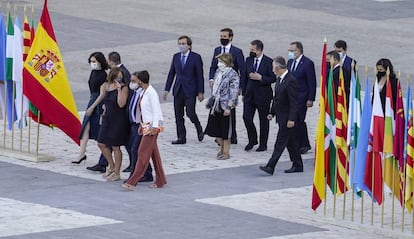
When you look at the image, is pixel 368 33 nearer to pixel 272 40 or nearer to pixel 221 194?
pixel 272 40

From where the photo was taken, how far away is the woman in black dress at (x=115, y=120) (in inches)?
786

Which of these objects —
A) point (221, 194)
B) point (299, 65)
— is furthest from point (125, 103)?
point (299, 65)

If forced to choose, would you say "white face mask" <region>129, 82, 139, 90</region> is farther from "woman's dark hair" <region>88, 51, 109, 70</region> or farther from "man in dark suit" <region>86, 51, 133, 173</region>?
"woman's dark hair" <region>88, 51, 109, 70</region>

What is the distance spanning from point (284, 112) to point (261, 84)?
5.53 ft

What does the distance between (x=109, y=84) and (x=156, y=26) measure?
13.3 metres

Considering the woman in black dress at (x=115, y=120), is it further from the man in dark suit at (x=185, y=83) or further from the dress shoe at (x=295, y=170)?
the man in dark suit at (x=185, y=83)

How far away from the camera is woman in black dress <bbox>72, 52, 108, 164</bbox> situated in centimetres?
2070

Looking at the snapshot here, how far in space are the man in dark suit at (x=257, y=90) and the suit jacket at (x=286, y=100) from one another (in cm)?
148

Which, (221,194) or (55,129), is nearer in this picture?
(221,194)

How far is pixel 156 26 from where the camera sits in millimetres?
33375

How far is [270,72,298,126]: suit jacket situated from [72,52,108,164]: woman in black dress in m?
2.45

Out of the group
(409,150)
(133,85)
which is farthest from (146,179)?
(409,150)

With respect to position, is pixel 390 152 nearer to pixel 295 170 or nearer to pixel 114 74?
pixel 295 170

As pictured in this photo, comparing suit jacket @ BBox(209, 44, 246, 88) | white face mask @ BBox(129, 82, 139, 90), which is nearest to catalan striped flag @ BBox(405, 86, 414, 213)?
white face mask @ BBox(129, 82, 139, 90)
